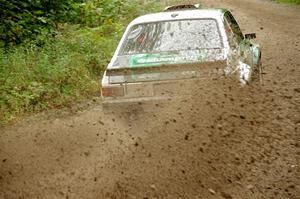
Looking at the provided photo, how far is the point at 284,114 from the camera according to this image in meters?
6.69

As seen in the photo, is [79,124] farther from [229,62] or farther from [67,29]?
[67,29]

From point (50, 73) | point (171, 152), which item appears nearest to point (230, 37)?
point (171, 152)

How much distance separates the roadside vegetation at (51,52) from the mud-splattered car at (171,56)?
96.9 inches

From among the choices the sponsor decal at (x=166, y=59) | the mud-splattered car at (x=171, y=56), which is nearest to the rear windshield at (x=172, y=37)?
the mud-splattered car at (x=171, y=56)

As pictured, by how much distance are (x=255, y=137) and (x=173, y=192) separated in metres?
1.67

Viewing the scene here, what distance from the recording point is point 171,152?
528 cm

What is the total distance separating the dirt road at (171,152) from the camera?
15.2ft

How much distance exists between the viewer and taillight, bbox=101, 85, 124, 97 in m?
6.01

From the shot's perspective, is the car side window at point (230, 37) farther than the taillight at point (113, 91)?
Yes

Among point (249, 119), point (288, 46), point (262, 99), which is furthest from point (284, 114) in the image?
point (288, 46)

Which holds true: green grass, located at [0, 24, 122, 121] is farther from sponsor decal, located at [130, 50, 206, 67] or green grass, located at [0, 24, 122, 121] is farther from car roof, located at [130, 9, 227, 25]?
sponsor decal, located at [130, 50, 206, 67]

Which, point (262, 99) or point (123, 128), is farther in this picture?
point (262, 99)

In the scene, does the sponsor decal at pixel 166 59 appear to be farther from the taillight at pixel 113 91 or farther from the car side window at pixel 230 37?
the car side window at pixel 230 37

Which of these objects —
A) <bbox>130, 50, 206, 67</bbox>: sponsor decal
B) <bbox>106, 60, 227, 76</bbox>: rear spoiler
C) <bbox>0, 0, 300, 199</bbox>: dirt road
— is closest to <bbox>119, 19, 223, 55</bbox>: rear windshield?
<bbox>130, 50, 206, 67</bbox>: sponsor decal
